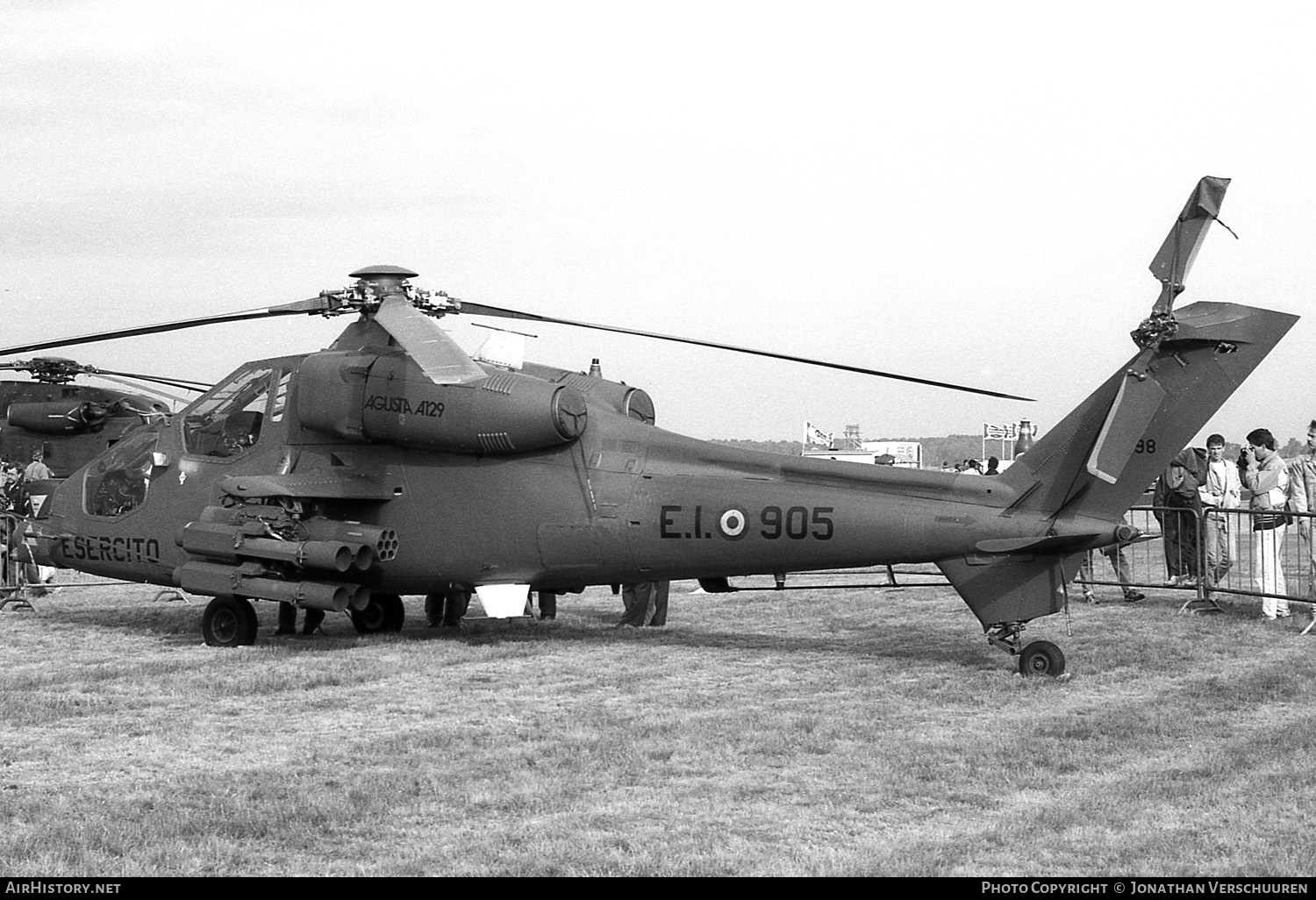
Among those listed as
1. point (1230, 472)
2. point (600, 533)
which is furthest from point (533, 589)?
point (1230, 472)

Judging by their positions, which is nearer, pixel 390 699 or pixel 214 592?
pixel 390 699

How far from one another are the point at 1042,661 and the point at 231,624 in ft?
23.9

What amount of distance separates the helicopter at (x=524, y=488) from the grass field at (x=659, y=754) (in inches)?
29.9

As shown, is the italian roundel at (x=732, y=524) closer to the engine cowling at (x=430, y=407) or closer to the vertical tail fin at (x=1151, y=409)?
the engine cowling at (x=430, y=407)

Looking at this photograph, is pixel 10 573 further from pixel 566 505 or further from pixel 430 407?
pixel 566 505

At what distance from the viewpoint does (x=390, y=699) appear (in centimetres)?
1020

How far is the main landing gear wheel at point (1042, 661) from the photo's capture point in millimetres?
10578

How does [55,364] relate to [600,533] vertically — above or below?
above

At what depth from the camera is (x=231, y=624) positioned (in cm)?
1284

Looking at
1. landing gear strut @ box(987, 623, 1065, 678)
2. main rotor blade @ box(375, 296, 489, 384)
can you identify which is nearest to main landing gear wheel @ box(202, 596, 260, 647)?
main rotor blade @ box(375, 296, 489, 384)

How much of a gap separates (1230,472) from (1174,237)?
Answer: 8195 mm

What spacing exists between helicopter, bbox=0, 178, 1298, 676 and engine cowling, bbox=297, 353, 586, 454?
22mm

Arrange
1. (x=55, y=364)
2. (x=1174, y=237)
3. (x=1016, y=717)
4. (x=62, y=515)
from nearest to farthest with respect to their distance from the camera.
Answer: (x=1016, y=717)
(x=1174, y=237)
(x=62, y=515)
(x=55, y=364)
